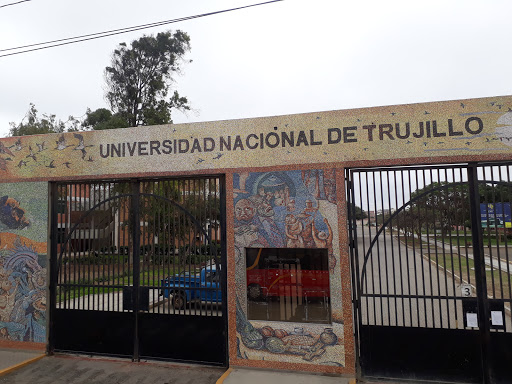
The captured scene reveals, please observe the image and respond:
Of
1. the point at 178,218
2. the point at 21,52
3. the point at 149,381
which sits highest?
the point at 21,52

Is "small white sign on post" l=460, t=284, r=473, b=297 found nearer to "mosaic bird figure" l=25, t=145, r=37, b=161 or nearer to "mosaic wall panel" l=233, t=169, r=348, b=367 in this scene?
"mosaic wall panel" l=233, t=169, r=348, b=367

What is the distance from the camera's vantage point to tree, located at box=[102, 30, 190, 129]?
27141 millimetres

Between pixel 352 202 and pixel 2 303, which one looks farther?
pixel 2 303

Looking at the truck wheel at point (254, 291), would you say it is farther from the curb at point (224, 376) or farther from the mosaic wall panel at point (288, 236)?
the curb at point (224, 376)

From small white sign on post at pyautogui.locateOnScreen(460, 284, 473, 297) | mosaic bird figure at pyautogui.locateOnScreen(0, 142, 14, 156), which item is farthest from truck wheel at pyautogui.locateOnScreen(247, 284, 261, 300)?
mosaic bird figure at pyautogui.locateOnScreen(0, 142, 14, 156)

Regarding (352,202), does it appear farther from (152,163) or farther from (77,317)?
(77,317)

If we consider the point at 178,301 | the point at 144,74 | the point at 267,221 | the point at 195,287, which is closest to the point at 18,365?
the point at 178,301

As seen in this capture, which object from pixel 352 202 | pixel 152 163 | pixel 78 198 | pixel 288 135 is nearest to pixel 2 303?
pixel 78 198

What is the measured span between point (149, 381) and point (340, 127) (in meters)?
4.91

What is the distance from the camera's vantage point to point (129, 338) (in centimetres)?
663

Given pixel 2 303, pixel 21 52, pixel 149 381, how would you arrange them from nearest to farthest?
pixel 149 381, pixel 2 303, pixel 21 52

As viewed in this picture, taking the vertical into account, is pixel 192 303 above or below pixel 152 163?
below

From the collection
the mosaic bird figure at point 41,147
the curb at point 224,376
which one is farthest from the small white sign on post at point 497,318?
the mosaic bird figure at point 41,147

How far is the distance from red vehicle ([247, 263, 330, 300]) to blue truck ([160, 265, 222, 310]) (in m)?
0.63
